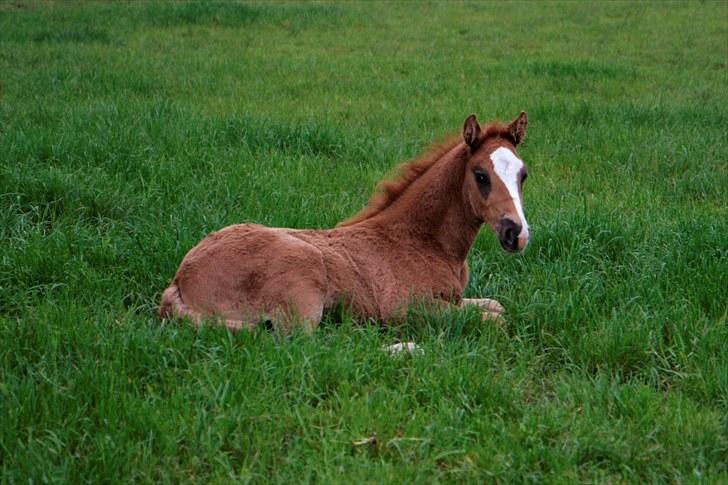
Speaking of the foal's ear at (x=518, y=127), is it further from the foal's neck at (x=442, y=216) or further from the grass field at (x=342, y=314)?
the grass field at (x=342, y=314)

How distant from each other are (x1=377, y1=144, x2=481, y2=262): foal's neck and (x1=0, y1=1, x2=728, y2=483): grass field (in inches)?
19.2

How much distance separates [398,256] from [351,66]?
848 cm

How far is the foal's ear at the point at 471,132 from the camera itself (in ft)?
17.9

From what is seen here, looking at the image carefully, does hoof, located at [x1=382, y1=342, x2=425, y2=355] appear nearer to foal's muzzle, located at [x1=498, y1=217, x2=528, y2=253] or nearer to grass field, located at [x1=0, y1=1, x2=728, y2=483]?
grass field, located at [x1=0, y1=1, x2=728, y2=483]

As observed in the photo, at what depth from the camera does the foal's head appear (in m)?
5.17

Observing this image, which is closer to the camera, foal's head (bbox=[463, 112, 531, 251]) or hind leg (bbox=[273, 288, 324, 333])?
hind leg (bbox=[273, 288, 324, 333])

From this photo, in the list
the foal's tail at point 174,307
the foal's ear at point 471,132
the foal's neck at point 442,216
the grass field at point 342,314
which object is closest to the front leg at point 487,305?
the grass field at point 342,314

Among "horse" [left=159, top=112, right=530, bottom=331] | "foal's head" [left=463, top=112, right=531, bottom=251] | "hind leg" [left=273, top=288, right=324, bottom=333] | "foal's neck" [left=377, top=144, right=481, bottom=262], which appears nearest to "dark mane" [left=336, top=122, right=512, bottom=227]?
"horse" [left=159, top=112, right=530, bottom=331]

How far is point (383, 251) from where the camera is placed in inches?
223

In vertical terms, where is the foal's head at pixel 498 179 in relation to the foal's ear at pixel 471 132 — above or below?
below

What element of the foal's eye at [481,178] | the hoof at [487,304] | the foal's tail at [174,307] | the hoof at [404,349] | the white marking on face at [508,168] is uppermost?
the white marking on face at [508,168]

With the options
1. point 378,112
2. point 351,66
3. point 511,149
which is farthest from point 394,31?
point 511,149

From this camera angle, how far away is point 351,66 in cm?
1366

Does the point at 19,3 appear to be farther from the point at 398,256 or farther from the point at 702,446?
the point at 702,446
